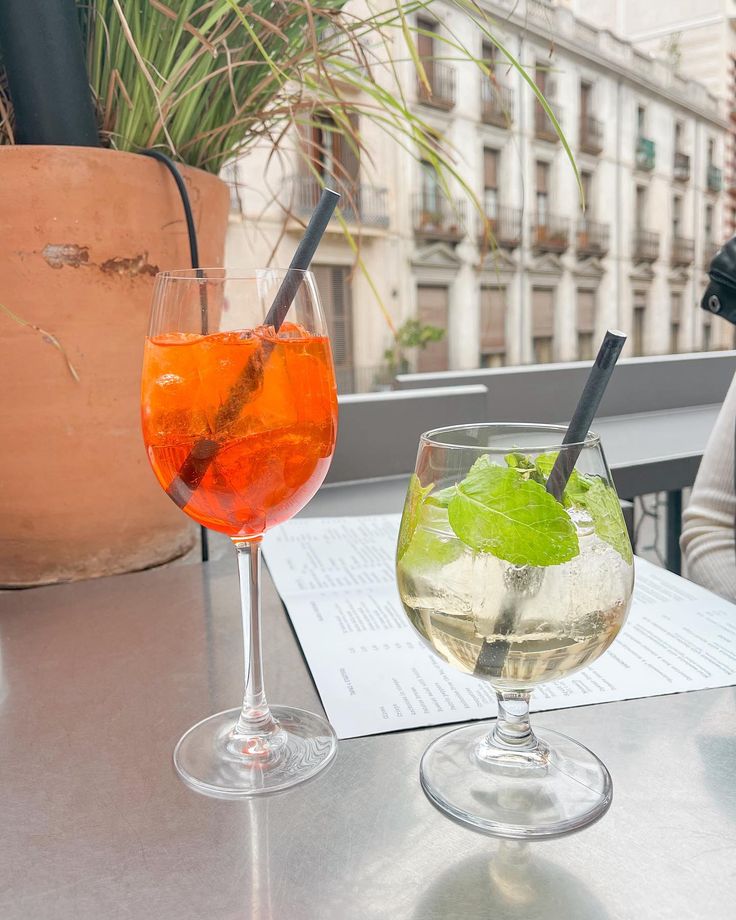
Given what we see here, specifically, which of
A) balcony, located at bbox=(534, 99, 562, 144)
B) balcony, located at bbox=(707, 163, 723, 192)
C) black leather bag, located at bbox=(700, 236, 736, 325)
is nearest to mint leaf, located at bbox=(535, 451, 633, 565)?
Answer: black leather bag, located at bbox=(700, 236, 736, 325)

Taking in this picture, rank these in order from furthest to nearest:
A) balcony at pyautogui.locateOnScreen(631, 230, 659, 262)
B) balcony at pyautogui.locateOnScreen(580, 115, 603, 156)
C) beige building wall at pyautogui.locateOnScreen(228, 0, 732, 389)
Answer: balcony at pyautogui.locateOnScreen(631, 230, 659, 262) < balcony at pyautogui.locateOnScreen(580, 115, 603, 156) < beige building wall at pyautogui.locateOnScreen(228, 0, 732, 389)

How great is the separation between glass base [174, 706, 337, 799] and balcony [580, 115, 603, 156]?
251 inches

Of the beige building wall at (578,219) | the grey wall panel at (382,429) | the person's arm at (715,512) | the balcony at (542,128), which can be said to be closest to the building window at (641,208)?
the beige building wall at (578,219)

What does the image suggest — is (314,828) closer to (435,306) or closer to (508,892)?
(508,892)

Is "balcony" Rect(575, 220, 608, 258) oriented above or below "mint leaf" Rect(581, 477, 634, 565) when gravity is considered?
above

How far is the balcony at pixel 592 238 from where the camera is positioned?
6.11m

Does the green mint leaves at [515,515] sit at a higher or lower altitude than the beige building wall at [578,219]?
lower

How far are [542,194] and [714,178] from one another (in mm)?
1307

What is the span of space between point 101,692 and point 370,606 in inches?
6.5

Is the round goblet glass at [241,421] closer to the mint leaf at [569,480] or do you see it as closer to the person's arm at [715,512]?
the mint leaf at [569,480]

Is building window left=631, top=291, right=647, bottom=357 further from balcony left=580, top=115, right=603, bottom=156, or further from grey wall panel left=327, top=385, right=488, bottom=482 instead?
grey wall panel left=327, top=385, right=488, bottom=482

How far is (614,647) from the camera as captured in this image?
397 mm

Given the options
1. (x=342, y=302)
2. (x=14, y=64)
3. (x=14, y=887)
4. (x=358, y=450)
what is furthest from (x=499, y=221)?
(x=14, y=887)

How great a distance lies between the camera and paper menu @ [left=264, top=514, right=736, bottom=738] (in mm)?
344
